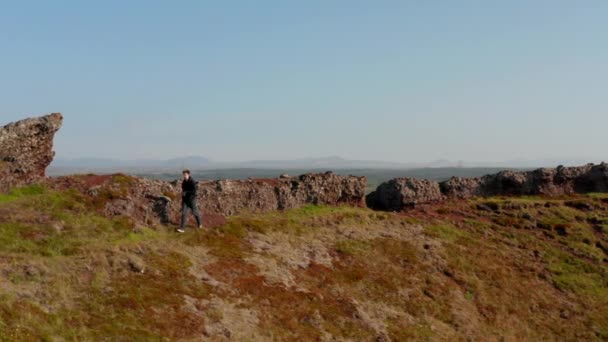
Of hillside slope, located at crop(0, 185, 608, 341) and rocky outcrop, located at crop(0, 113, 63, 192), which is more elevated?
rocky outcrop, located at crop(0, 113, 63, 192)

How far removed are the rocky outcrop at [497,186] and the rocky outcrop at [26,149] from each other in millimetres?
30960

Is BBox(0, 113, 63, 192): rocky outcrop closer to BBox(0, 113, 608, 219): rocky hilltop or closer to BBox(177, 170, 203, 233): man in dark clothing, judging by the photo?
BBox(0, 113, 608, 219): rocky hilltop

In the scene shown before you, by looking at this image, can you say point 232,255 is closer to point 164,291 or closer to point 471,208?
point 164,291

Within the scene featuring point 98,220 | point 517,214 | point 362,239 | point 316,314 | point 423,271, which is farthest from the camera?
point 517,214

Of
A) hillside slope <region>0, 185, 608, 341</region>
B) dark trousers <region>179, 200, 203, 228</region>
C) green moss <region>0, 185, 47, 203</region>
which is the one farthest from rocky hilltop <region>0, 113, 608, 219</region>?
dark trousers <region>179, 200, 203, 228</region>

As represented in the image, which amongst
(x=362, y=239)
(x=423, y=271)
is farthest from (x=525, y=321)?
(x=362, y=239)

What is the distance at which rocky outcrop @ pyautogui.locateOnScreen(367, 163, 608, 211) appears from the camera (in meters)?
52.7

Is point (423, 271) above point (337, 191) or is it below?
below

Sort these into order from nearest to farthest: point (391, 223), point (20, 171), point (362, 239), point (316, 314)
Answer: point (316, 314) → point (20, 171) → point (362, 239) → point (391, 223)

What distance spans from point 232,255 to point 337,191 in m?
17.0

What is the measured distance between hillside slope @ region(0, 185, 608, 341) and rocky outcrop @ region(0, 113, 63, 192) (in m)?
1.03

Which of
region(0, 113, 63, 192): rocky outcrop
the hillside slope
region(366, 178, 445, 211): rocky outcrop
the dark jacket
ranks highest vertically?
region(0, 113, 63, 192): rocky outcrop

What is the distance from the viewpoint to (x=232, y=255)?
106 feet

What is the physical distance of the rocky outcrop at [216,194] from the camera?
113 ft
